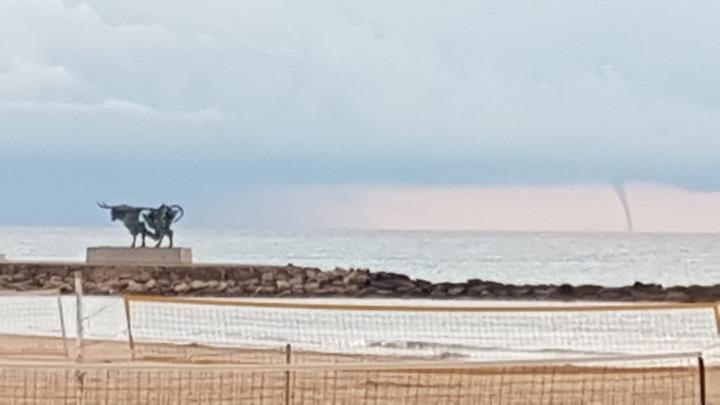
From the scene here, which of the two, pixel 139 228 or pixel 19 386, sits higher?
pixel 139 228

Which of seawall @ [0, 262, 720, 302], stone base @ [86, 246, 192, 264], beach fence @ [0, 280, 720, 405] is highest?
stone base @ [86, 246, 192, 264]

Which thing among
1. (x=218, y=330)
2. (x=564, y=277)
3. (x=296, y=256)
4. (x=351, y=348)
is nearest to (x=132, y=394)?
(x=351, y=348)

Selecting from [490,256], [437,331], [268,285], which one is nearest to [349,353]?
[437,331]

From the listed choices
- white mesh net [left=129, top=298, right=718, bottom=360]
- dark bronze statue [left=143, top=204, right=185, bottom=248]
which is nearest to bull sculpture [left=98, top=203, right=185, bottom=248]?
dark bronze statue [left=143, top=204, right=185, bottom=248]

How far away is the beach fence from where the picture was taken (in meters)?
10.2

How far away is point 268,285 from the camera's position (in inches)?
1326

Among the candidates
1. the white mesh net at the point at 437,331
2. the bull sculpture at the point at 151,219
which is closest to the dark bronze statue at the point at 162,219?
the bull sculpture at the point at 151,219

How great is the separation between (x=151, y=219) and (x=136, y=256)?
3.38 ft

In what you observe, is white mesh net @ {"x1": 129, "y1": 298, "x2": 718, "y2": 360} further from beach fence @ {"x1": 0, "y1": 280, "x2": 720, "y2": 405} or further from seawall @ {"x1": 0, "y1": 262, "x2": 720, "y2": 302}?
seawall @ {"x1": 0, "y1": 262, "x2": 720, "y2": 302}

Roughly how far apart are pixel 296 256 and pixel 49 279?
35.7 metres

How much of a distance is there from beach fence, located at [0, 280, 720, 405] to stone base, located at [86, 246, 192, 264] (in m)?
3.03

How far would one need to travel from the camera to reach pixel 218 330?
24.5 metres

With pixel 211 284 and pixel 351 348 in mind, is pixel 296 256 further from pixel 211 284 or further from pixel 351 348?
pixel 351 348

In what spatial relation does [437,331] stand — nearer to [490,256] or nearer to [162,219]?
[162,219]
